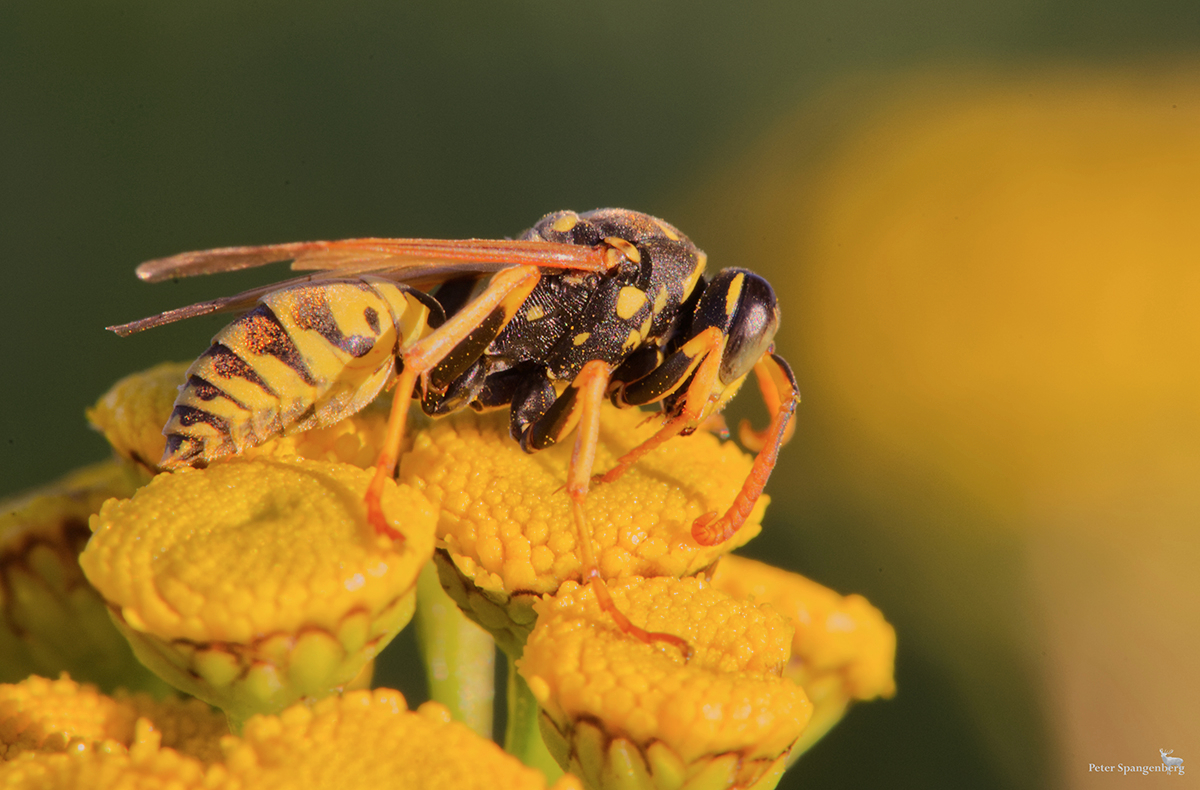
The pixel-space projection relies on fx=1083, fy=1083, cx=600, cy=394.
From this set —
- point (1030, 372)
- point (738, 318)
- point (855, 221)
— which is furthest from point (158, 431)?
point (855, 221)

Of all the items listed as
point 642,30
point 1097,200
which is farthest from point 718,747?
point 642,30

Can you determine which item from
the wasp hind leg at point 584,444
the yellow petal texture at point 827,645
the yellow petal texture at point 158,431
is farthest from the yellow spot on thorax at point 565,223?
the yellow petal texture at point 827,645

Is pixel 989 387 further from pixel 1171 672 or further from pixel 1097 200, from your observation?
pixel 1171 672

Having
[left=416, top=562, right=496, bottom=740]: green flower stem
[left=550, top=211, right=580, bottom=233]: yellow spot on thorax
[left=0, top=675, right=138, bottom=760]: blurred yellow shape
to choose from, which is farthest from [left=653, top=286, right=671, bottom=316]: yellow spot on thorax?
[left=0, top=675, right=138, bottom=760]: blurred yellow shape

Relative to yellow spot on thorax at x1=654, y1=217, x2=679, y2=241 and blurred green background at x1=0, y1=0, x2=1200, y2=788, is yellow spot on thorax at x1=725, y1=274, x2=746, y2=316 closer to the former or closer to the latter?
yellow spot on thorax at x1=654, y1=217, x2=679, y2=241

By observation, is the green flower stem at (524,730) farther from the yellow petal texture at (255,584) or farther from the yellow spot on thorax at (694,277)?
the yellow spot on thorax at (694,277)

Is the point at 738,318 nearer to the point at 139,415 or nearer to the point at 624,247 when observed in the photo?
the point at 624,247
